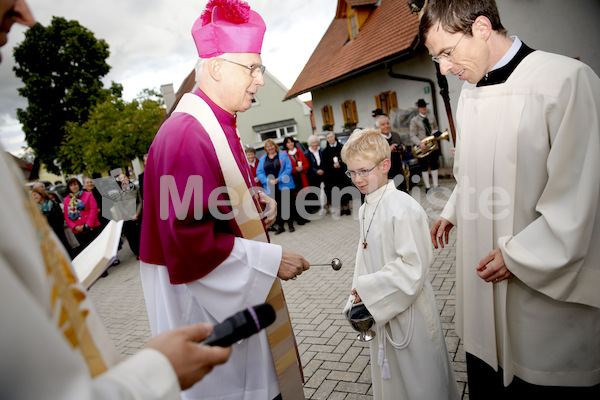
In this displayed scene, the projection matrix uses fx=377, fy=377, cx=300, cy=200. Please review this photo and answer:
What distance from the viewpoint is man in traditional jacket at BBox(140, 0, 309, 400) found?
1.76 meters

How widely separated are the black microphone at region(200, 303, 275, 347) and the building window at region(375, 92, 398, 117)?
45.9 ft

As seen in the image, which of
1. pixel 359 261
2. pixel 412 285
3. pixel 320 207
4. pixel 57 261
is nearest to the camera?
pixel 57 261

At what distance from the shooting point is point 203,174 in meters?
1.83

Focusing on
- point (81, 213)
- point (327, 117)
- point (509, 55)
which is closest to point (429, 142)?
point (509, 55)

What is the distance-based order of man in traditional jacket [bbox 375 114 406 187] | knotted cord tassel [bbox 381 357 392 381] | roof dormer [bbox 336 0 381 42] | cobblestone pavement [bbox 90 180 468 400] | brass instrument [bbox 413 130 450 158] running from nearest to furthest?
knotted cord tassel [bbox 381 357 392 381] < cobblestone pavement [bbox 90 180 468 400] < brass instrument [bbox 413 130 450 158] < man in traditional jacket [bbox 375 114 406 187] < roof dormer [bbox 336 0 381 42]

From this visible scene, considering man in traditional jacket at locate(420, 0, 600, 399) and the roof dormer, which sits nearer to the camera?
man in traditional jacket at locate(420, 0, 600, 399)

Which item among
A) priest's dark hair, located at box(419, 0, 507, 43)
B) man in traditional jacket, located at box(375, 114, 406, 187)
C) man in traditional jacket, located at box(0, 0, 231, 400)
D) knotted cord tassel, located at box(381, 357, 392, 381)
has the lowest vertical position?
knotted cord tassel, located at box(381, 357, 392, 381)

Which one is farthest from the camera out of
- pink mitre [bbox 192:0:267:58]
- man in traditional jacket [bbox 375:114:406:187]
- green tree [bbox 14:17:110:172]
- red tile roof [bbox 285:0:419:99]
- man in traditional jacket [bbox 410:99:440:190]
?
green tree [bbox 14:17:110:172]

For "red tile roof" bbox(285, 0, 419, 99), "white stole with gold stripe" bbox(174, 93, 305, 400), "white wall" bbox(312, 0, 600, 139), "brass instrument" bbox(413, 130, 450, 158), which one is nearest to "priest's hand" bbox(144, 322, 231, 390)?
"white stole with gold stripe" bbox(174, 93, 305, 400)

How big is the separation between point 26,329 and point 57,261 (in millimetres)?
269

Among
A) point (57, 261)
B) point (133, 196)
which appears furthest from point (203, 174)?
point (133, 196)

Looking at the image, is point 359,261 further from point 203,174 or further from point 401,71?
point 401,71

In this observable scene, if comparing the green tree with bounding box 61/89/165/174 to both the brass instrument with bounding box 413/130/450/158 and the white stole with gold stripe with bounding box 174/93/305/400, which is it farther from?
the white stole with gold stripe with bounding box 174/93/305/400

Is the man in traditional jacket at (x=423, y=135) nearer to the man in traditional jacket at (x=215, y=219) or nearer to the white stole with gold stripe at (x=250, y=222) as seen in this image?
the man in traditional jacket at (x=215, y=219)
